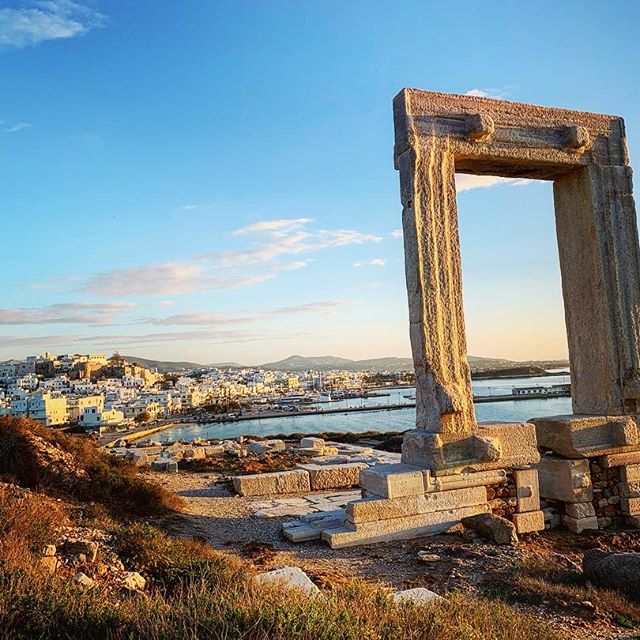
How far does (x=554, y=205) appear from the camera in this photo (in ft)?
30.2

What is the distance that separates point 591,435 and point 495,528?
2211 mm

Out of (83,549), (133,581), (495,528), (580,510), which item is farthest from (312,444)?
(133,581)

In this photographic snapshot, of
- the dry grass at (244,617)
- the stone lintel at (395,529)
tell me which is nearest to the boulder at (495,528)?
the stone lintel at (395,529)

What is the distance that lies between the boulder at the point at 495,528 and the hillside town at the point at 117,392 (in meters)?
31.2

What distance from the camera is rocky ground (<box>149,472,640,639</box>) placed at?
186 inches

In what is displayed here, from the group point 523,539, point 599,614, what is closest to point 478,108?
point 523,539

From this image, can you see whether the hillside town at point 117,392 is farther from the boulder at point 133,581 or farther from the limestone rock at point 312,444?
the boulder at point 133,581

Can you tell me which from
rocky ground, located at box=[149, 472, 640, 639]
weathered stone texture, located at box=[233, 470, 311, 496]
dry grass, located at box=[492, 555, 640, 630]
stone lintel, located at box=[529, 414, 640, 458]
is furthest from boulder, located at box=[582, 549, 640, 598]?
weathered stone texture, located at box=[233, 470, 311, 496]

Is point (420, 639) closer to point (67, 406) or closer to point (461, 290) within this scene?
point (461, 290)

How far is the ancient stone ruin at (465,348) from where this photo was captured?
721cm

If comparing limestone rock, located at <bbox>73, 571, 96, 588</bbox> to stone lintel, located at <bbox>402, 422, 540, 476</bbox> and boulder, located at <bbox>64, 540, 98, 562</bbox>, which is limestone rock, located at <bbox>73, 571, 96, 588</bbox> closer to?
boulder, located at <bbox>64, 540, 98, 562</bbox>

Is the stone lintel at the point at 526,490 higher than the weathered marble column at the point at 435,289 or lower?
lower

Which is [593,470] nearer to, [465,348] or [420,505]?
[465,348]

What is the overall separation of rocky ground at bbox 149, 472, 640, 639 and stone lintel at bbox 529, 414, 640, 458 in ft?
3.53
